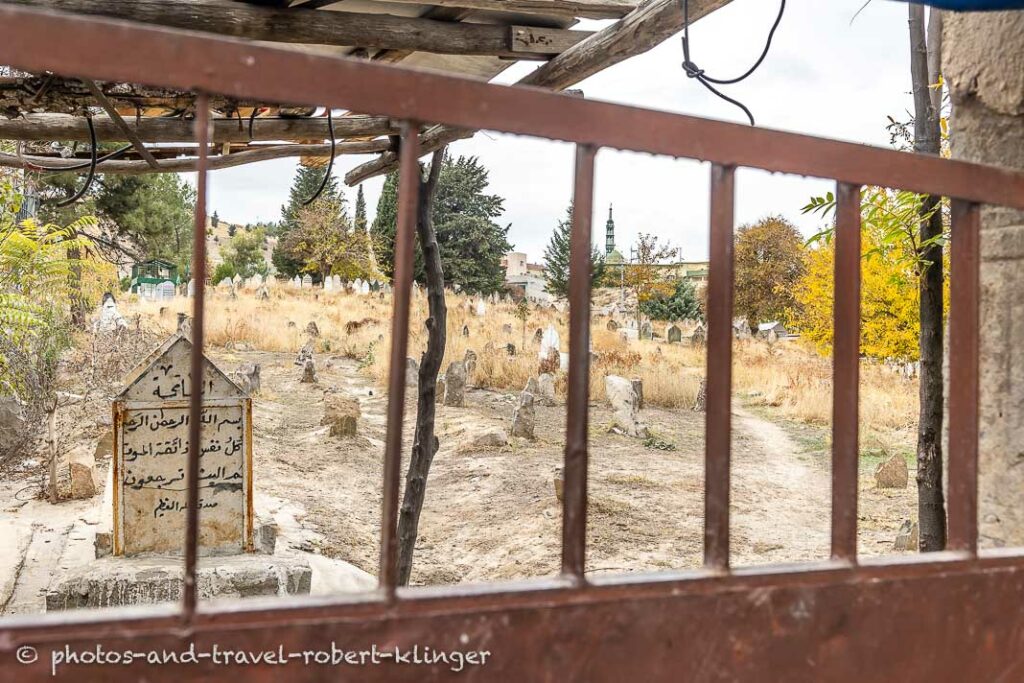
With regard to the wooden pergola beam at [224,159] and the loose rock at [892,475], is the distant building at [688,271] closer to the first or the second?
the loose rock at [892,475]

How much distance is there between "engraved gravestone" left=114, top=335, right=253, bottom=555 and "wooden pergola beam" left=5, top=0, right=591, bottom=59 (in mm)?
2011

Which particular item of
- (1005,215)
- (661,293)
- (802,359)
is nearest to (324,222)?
(661,293)

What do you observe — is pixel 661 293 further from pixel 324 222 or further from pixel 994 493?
pixel 994 493

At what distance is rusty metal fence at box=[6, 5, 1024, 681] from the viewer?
81 cm

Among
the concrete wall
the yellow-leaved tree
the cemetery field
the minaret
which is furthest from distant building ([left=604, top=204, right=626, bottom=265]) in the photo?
the concrete wall

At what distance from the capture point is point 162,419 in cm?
449

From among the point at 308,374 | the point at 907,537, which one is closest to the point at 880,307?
the point at 907,537

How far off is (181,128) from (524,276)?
36.2m

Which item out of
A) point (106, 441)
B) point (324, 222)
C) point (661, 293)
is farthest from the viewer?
point (324, 222)

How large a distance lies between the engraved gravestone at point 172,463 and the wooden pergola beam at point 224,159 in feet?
3.26

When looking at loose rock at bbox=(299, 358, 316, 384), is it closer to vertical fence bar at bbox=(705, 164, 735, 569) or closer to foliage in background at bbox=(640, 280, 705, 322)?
vertical fence bar at bbox=(705, 164, 735, 569)

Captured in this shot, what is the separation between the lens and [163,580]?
402 centimetres

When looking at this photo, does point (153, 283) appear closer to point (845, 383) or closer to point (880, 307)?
point (880, 307)

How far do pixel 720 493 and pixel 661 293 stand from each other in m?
28.0
